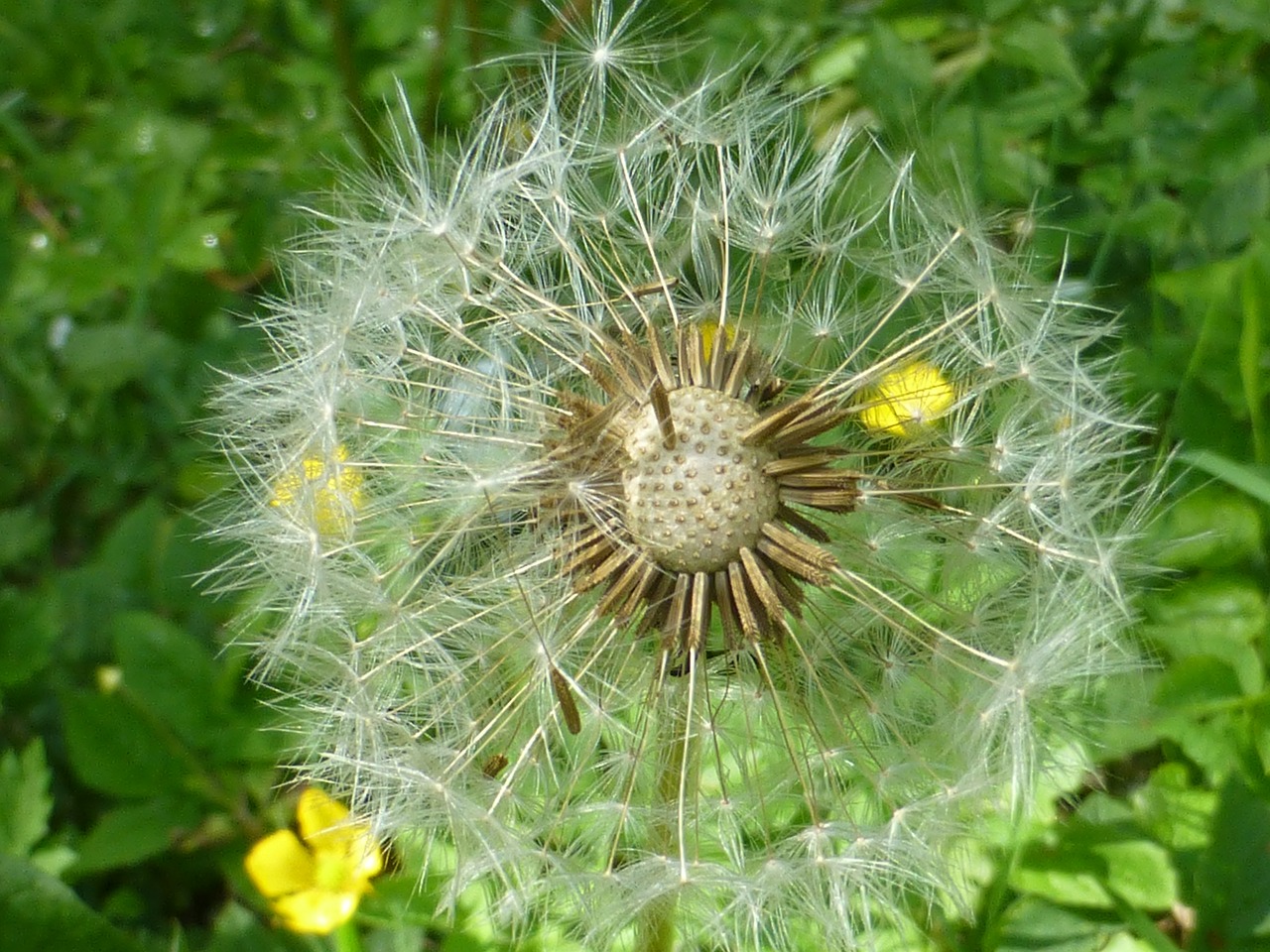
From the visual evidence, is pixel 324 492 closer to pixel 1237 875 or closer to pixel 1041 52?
pixel 1237 875

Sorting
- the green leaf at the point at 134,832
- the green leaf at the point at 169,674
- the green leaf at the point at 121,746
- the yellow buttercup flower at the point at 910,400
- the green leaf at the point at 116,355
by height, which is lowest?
the green leaf at the point at 134,832

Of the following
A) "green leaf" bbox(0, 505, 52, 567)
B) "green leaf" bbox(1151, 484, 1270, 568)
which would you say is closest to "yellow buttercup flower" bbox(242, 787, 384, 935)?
"green leaf" bbox(0, 505, 52, 567)

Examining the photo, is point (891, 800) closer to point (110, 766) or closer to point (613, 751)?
point (613, 751)

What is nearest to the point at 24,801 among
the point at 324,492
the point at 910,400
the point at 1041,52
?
the point at 324,492

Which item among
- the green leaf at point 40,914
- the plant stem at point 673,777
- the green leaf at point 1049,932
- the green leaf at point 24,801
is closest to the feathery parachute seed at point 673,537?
the plant stem at point 673,777

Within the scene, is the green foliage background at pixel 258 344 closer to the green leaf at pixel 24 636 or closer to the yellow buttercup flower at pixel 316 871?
the green leaf at pixel 24 636

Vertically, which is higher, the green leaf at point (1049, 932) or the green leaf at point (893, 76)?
the green leaf at point (893, 76)

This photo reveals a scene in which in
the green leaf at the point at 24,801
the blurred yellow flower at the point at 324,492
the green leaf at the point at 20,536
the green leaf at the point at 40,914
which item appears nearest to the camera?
the blurred yellow flower at the point at 324,492
